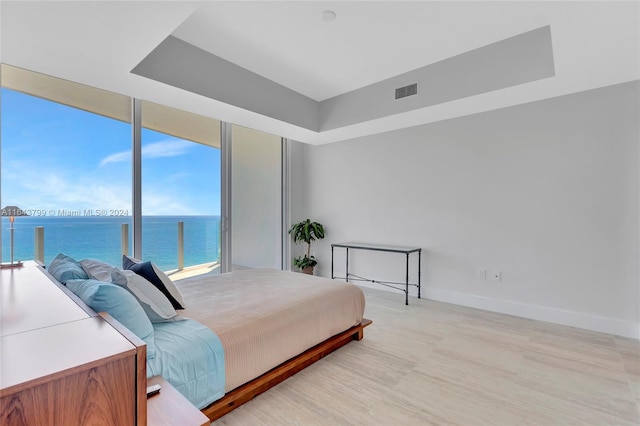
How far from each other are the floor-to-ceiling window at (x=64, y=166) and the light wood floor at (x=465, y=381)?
102 inches

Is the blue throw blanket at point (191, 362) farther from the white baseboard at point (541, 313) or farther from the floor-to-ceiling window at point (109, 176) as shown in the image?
the white baseboard at point (541, 313)

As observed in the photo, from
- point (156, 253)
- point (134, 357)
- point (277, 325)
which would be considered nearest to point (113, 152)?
point (156, 253)

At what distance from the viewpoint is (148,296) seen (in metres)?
1.79

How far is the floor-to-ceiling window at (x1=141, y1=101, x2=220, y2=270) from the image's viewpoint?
11.7 ft

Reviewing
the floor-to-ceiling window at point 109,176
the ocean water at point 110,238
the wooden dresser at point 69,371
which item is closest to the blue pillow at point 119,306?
the wooden dresser at point 69,371

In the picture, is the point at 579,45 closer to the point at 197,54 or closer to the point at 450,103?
the point at 450,103

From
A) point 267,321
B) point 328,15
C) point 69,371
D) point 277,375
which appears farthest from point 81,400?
point 328,15

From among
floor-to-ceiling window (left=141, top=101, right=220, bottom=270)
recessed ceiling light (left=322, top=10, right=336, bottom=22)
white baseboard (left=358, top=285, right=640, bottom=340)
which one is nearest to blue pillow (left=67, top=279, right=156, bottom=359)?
floor-to-ceiling window (left=141, top=101, right=220, bottom=270)

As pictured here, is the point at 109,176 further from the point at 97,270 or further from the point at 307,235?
the point at 307,235

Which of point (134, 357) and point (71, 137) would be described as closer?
point (134, 357)

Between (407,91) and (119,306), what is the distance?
347 cm

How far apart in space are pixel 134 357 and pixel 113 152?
313cm

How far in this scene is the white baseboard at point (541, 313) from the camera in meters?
2.88

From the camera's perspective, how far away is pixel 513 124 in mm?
3455
